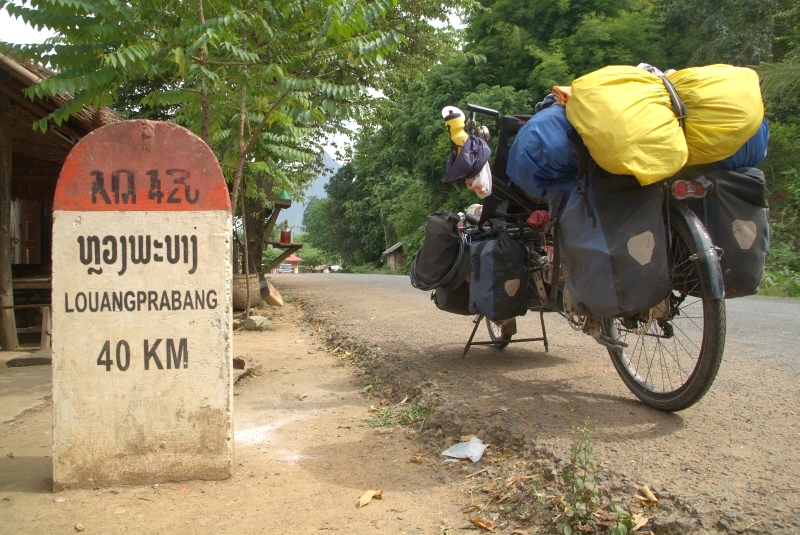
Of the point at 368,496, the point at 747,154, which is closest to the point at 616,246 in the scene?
the point at 747,154

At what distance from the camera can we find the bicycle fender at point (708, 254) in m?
2.92

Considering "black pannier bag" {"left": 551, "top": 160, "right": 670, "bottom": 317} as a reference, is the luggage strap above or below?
above

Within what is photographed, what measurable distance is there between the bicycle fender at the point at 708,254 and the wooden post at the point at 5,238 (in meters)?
6.65

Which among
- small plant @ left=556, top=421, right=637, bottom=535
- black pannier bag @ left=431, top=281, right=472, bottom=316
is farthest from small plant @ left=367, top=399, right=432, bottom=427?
small plant @ left=556, top=421, right=637, bottom=535

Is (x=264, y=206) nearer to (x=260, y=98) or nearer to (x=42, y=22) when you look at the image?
(x=260, y=98)

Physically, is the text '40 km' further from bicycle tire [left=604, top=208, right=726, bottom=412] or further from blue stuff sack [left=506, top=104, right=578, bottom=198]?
bicycle tire [left=604, top=208, right=726, bottom=412]

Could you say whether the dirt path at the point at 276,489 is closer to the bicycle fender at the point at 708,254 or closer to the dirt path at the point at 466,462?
the dirt path at the point at 466,462

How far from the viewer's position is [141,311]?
10.2 ft

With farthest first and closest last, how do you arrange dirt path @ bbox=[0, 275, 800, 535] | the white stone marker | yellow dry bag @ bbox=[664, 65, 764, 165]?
the white stone marker, yellow dry bag @ bbox=[664, 65, 764, 165], dirt path @ bbox=[0, 275, 800, 535]

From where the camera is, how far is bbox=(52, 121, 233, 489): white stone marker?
9.97ft

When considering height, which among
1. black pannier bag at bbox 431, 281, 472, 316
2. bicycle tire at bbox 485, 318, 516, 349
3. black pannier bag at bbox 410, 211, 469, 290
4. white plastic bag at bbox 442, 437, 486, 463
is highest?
black pannier bag at bbox 410, 211, 469, 290

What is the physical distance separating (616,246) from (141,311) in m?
2.25

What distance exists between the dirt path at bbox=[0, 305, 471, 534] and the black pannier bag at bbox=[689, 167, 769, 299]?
1.69 meters

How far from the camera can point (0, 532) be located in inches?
104
